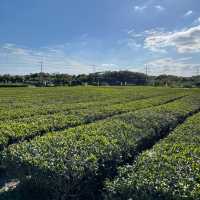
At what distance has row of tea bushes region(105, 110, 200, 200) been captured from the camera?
3656mm

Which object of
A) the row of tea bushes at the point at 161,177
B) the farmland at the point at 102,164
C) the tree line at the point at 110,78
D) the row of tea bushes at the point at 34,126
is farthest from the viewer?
the tree line at the point at 110,78

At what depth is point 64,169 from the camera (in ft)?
15.0

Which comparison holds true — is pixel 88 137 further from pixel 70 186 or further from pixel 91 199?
pixel 70 186

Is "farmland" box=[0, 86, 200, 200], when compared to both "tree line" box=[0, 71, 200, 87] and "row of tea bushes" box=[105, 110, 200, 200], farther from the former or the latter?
"tree line" box=[0, 71, 200, 87]

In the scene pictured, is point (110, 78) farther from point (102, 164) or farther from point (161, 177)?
point (161, 177)

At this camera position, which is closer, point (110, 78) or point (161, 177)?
point (161, 177)

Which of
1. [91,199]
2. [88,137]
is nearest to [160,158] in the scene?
[91,199]

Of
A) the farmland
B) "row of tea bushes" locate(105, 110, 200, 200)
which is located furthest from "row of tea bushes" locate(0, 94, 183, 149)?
"row of tea bushes" locate(105, 110, 200, 200)

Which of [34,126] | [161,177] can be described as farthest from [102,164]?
[34,126]

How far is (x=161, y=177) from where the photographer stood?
4047 mm

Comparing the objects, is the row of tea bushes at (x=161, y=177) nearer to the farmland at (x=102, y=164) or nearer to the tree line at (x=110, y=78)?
the farmland at (x=102, y=164)

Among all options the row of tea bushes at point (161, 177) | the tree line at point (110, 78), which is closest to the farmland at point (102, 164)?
the row of tea bushes at point (161, 177)

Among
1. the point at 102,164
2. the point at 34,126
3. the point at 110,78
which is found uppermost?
the point at 110,78

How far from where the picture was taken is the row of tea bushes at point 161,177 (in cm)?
366
